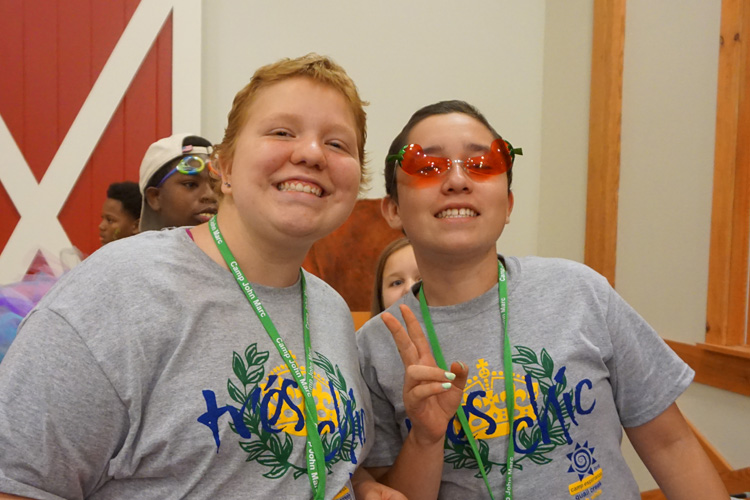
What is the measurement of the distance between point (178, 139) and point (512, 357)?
1.93 metres

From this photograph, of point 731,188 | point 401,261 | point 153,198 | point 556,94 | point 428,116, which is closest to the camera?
point 428,116

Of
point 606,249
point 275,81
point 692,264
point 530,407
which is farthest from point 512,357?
point 606,249

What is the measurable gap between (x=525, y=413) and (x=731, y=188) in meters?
2.35

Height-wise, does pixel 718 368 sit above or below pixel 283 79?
below

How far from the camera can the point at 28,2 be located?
3.61m

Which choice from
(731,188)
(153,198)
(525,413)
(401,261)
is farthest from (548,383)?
(731,188)

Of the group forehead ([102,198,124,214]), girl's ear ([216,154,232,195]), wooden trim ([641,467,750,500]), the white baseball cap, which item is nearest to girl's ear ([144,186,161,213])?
the white baseball cap

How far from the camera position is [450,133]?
1.61 metres

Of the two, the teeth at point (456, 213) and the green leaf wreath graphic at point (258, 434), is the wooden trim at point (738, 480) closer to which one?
the teeth at point (456, 213)

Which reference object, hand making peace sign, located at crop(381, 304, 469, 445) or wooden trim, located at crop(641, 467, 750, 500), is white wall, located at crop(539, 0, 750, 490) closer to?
wooden trim, located at crop(641, 467, 750, 500)

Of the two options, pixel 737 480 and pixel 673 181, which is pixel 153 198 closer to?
pixel 673 181

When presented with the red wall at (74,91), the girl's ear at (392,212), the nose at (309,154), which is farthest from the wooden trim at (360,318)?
the red wall at (74,91)

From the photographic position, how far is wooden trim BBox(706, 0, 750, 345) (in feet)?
10.00

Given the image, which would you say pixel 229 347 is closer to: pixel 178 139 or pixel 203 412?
pixel 203 412
